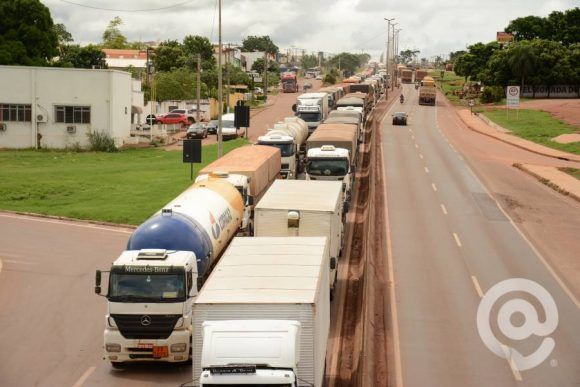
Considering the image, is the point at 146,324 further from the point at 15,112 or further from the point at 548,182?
the point at 15,112

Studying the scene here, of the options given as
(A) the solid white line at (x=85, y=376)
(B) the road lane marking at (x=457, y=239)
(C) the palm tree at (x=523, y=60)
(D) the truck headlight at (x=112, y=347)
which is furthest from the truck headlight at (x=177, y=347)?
(C) the palm tree at (x=523, y=60)

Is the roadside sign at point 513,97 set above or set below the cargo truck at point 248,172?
above

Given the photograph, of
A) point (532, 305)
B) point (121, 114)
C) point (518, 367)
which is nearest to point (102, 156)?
point (121, 114)

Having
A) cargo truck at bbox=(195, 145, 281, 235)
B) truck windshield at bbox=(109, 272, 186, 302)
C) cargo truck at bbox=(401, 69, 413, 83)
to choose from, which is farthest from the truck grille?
cargo truck at bbox=(401, 69, 413, 83)

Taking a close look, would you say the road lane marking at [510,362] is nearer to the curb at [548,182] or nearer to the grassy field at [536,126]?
the curb at [548,182]

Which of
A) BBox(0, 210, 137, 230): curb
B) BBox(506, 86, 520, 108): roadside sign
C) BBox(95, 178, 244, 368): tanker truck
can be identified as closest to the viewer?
BBox(95, 178, 244, 368): tanker truck

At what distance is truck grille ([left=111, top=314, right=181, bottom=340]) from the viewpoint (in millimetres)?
17812

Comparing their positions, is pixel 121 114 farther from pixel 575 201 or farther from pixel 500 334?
pixel 500 334

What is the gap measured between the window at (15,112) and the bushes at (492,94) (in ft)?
239

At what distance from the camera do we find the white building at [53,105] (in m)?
60.7

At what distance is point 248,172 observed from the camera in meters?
30.5

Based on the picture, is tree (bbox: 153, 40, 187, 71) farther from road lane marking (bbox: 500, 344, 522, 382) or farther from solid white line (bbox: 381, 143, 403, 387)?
road lane marking (bbox: 500, 344, 522, 382)

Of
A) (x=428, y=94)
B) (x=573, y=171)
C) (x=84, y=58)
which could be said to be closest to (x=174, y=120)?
(x=573, y=171)

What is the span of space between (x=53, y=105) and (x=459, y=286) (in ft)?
143
